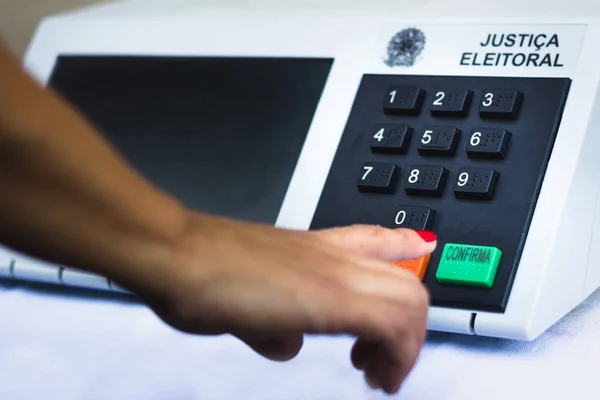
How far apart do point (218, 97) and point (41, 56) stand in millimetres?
221

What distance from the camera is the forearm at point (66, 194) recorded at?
1.11 ft

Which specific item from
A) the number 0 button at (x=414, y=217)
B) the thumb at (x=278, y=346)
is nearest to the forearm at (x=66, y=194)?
the thumb at (x=278, y=346)

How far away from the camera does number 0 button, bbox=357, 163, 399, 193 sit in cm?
62

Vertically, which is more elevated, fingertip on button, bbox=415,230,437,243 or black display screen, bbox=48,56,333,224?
black display screen, bbox=48,56,333,224

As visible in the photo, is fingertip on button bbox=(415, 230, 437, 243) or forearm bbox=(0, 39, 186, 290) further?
fingertip on button bbox=(415, 230, 437, 243)

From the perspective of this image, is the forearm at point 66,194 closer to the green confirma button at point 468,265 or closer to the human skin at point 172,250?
the human skin at point 172,250

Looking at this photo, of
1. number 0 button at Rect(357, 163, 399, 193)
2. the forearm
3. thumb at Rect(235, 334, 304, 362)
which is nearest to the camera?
the forearm

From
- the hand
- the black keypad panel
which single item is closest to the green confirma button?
the black keypad panel

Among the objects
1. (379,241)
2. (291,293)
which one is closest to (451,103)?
(379,241)

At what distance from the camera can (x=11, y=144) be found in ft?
1.10

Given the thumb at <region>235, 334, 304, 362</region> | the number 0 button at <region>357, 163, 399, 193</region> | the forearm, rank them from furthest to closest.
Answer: the number 0 button at <region>357, 163, 399, 193</region>
the thumb at <region>235, 334, 304, 362</region>
the forearm

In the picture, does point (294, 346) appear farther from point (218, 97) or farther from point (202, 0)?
point (202, 0)

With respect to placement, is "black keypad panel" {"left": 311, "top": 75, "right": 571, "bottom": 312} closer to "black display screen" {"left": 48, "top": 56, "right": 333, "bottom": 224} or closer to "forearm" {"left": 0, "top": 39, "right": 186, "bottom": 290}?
"black display screen" {"left": 48, "top": 56, "right": 333, "bottom": 224}

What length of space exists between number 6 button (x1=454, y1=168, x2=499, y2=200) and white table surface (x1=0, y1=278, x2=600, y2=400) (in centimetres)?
9
